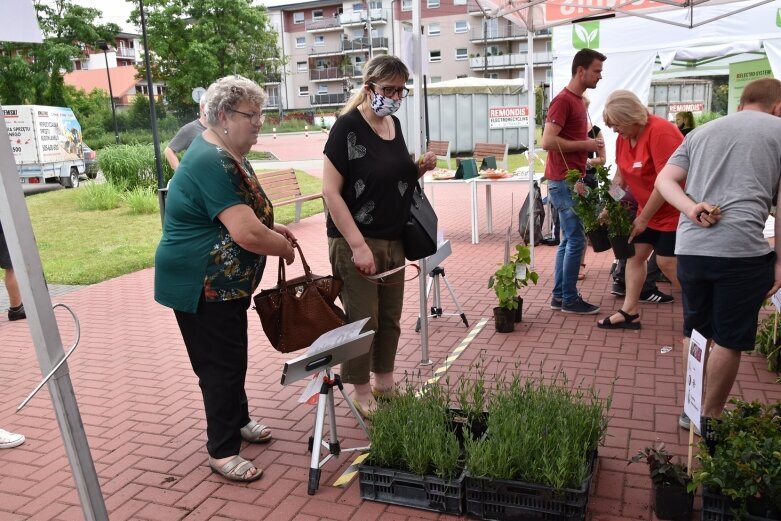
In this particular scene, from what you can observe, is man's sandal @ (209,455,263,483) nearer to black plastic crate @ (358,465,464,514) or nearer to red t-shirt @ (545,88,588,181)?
black plastic crate @ (358,465,464,514)

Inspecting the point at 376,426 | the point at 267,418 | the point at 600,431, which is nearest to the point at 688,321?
the point at 600,431

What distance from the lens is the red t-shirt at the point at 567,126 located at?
18.0ft

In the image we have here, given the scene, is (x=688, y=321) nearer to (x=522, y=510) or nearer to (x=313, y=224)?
(x=522, y=510)

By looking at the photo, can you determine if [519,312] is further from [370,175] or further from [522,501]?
[522,501]

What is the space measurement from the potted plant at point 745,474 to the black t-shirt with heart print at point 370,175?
1.79m

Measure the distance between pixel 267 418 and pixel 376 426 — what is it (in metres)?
1.22

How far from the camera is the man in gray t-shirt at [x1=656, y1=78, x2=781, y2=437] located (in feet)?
9.82

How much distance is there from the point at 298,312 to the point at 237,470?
0.83 metres

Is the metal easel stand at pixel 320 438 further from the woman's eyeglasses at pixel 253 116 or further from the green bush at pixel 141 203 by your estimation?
the green bush at pixel 141 203

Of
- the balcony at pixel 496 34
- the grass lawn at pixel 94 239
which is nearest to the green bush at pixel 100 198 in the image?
the grass lawn at pixel 94 239

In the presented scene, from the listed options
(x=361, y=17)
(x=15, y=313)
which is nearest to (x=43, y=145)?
(x=15, y=313)

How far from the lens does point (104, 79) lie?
70188 millimetres

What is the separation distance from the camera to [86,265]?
9297mm

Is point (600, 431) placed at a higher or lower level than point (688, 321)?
lower
